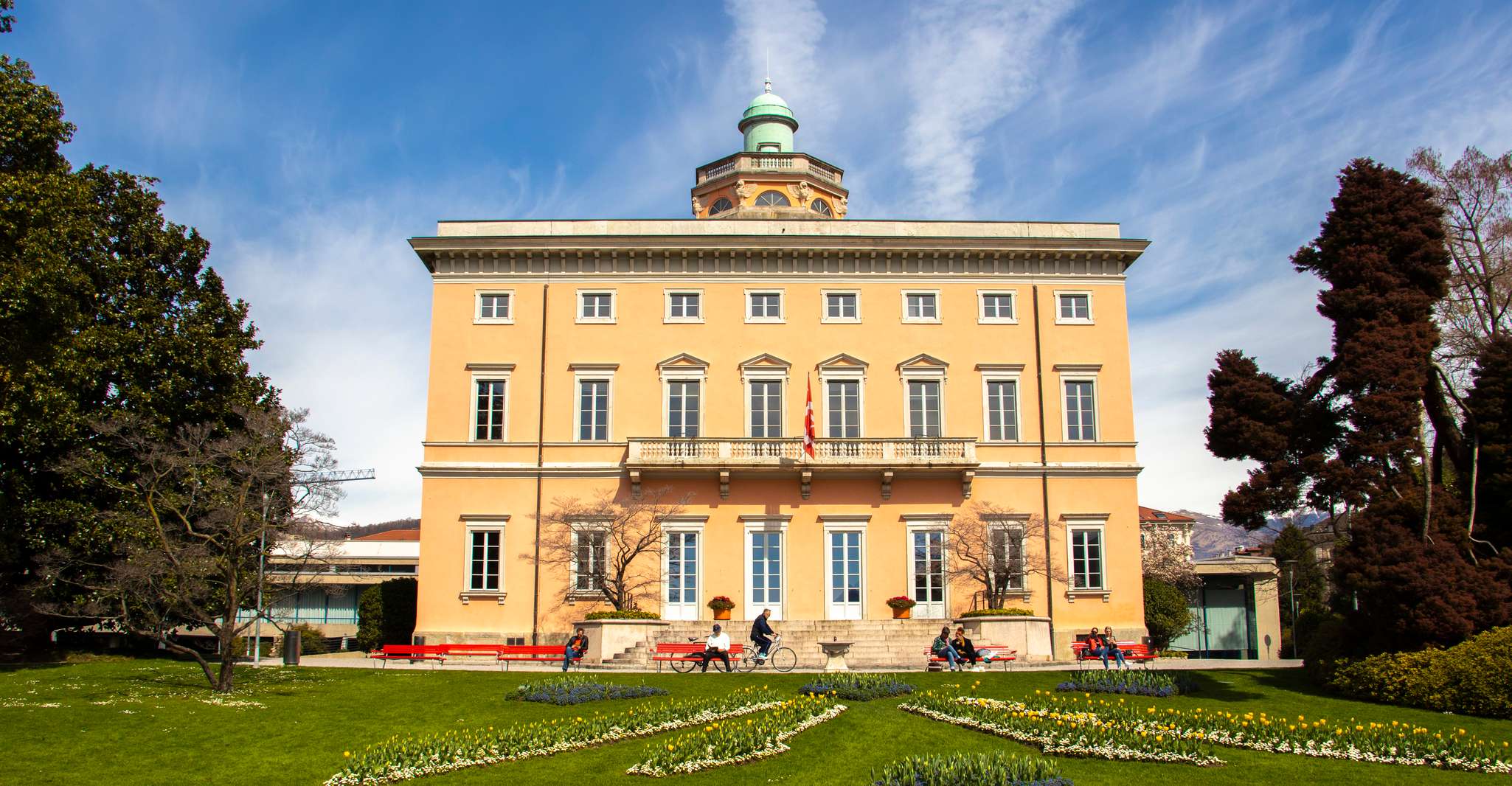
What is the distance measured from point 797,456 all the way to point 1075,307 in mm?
10179

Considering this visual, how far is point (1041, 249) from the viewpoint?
35.0 m

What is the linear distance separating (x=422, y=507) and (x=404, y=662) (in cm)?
511

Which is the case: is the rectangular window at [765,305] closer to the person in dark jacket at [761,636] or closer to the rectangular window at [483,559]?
the rectangular window at [483,559]

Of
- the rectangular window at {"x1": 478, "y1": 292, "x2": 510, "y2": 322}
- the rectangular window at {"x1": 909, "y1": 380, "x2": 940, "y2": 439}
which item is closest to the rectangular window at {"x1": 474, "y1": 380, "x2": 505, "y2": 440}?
the rectangular window at {"x1": 478, "y1": 292, "x2": 510, "y2": 322}

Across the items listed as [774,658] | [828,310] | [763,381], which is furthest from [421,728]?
[828,310]

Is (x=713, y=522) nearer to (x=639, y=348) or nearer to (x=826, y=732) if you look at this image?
(x=639, y=348)

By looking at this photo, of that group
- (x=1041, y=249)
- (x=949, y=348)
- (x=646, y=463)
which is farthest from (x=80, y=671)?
(x=1041, y=249)

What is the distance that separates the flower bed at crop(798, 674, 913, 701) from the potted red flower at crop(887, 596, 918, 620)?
11.5 m

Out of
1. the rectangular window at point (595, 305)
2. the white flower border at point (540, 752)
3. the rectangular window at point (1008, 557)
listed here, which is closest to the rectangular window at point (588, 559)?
the rectangular window at point (595, 305)

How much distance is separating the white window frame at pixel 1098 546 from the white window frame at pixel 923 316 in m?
7.21

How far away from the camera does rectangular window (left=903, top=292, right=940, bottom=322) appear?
3509cm

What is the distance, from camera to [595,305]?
114 feet

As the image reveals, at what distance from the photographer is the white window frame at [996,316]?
1378 inches

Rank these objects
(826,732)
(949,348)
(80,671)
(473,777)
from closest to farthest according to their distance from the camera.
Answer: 1. (473,777)
2. (826,732)
3. (80,671)
4. (949,348)
